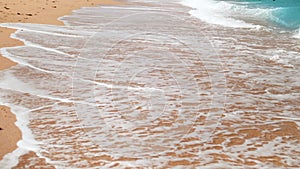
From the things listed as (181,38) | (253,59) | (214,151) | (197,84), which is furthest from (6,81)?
(181,38)

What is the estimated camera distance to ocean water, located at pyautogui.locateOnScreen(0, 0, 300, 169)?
4820 millimetres

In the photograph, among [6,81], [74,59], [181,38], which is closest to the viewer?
[6,81]

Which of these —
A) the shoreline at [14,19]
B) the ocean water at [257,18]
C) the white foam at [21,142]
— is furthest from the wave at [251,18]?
the white foam at [21,142]

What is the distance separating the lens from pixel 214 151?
4.94 metres

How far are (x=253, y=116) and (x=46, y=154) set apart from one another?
307 centimetres

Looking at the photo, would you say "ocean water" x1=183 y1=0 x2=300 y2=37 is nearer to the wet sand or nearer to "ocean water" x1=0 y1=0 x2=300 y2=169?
"ocean water" x1=0 y1=0 x2=300 y2=169

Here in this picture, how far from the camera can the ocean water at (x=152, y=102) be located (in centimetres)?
482

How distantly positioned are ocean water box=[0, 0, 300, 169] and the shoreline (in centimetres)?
13

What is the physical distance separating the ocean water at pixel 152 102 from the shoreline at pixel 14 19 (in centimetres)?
13

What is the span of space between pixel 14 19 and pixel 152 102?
1108 cm

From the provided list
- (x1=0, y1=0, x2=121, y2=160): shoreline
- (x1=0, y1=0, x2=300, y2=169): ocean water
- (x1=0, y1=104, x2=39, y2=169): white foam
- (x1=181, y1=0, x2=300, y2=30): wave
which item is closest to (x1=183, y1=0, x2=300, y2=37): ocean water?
(x1=181, y1=0, x2=300, y2=30): wave

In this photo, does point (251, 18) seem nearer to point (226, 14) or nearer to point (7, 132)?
point (226, 14)

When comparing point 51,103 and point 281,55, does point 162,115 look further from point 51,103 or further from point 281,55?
point 281,55

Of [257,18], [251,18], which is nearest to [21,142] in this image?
[251,18]
